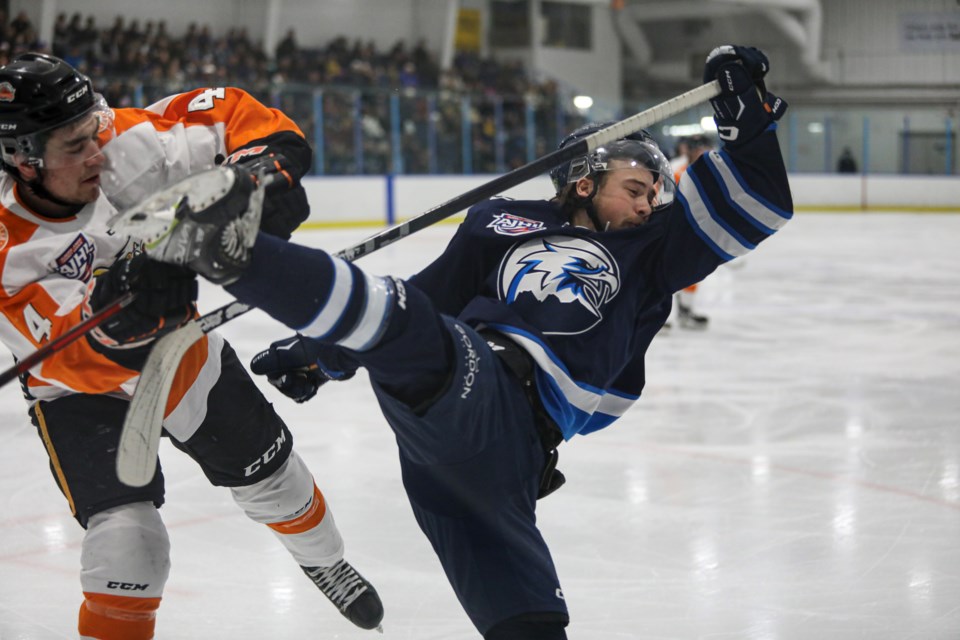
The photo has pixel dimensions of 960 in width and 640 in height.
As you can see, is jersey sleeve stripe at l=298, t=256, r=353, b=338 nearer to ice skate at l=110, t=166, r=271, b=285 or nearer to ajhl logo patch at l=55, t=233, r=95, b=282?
ice skate at l=110, t=166, r=271, b=285

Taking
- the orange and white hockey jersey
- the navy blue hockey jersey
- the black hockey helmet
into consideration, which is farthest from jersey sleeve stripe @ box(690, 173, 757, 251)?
the black hockey helmet

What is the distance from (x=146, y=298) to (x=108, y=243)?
0.51 metres

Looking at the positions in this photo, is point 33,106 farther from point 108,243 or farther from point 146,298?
point 146,298

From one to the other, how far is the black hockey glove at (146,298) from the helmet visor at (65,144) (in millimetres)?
395

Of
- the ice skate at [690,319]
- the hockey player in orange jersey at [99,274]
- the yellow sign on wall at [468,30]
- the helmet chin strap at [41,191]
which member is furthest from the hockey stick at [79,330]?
the yellow sign on wall at [468,30]

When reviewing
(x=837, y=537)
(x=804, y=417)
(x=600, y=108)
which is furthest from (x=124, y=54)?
(x=837, y=537)

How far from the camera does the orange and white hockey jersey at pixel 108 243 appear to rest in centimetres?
187

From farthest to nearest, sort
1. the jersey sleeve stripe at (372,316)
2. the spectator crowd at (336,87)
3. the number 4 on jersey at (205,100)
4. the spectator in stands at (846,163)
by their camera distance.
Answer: the spectator in stands at (846,163)
the spectator crowd at (336,87)
the number 4 on jersey at (205,100)
the jersey sleeve stripe at (372,316)

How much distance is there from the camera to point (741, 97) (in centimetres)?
182

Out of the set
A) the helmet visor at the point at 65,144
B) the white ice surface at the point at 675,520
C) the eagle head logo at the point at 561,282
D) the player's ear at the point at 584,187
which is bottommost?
the white ice surface at the point at 675,520

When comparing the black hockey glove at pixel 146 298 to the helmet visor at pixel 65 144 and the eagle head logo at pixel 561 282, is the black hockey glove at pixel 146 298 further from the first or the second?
the eagle head logo at pixel 561 282

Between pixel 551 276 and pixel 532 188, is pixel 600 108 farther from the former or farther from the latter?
pixel 551 276

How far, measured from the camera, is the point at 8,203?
1895 mm

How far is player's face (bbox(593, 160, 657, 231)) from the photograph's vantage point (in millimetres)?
1984
